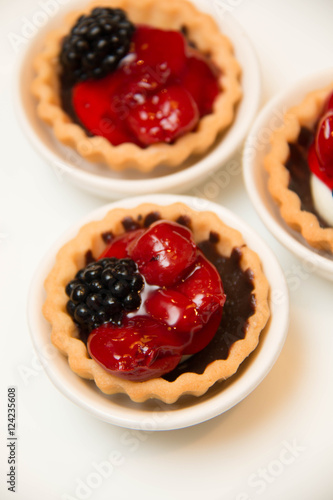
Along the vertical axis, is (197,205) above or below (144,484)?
above

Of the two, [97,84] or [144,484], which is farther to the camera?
[97,84]

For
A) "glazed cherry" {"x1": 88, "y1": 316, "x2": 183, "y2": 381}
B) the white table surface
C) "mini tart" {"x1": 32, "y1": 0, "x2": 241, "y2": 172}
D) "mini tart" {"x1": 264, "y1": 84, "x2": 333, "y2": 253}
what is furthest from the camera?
"mini tart" {"x1": 32, "y1": 0, "x2": 241, "y2": 172}

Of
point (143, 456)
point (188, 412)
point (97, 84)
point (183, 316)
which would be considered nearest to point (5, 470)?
point (143, 456)

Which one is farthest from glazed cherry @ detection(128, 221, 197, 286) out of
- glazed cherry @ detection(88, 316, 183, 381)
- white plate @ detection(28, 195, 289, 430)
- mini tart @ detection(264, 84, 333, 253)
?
mini tart @ detection(264, 84, 333, 253)

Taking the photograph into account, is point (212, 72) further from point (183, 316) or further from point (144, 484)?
point (144, 484)

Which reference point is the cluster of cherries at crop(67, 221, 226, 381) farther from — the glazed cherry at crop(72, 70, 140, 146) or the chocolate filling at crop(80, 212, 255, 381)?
the glazed cherry at crop(72, 70, 140, 146)

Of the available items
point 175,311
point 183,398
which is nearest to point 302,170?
point 175,311

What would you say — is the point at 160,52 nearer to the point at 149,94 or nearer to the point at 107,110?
the point at 149,94
